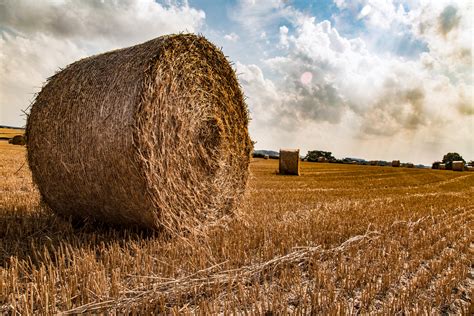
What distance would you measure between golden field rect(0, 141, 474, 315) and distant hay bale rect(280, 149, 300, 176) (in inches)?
466

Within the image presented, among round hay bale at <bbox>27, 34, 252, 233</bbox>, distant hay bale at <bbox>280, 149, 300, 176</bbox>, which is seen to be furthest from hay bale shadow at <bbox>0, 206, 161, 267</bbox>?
distant hay bale at <bbox>280, 149, 300, 176</bbox>

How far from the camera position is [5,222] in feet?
15.4

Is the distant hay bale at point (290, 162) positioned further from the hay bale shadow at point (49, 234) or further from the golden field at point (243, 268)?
the hay bale shadow at point (49, 234)

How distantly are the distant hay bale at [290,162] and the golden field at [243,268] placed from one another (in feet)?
38.9

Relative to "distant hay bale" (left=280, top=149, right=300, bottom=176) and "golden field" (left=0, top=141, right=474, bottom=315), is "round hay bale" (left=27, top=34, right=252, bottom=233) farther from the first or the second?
"distant hay bale" (left=280, top=149, right=300, bottom=176)

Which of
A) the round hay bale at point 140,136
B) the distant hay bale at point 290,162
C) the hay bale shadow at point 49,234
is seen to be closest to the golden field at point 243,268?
the hay bale shadow at point 49,234

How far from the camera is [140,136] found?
13.4 ft

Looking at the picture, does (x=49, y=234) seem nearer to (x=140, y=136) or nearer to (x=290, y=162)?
(x=140, y=136)

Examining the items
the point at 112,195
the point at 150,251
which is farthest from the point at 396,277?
the point at 112,195

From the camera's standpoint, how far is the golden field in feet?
8.55

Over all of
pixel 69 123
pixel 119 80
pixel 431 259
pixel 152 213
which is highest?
pixel 119 80

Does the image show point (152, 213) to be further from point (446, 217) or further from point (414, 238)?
point (446, 217)

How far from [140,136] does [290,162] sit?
1400 centimetres

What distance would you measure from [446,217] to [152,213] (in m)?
5.07
